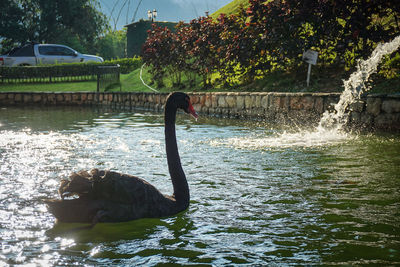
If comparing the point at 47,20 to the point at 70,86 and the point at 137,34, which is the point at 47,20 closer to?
the point at 137,34

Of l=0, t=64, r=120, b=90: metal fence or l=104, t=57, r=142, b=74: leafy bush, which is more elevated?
l=104, t=57, r=142, b=74: leafy bush

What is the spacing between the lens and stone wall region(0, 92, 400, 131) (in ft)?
31.6

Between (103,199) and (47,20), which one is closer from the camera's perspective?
(103,199)

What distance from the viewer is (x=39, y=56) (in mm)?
26234

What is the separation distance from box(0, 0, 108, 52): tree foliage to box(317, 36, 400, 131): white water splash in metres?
33.3

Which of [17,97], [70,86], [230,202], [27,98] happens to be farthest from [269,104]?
[70,86]

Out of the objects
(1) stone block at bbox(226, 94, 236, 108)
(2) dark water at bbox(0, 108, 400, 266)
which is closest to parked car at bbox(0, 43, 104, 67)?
(1) stone block at bbox(226, 94, 236, 108)

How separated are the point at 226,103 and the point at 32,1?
106ft

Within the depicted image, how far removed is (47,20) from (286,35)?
106 feet

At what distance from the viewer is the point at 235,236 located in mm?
3840

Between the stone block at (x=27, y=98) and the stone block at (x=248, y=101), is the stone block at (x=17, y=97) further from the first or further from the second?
the stone block at (x=248, y=101)

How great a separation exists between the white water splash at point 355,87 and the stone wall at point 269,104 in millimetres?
165

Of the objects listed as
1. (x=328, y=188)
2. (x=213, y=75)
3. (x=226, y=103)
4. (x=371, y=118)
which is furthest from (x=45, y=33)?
(x=328, y=188)

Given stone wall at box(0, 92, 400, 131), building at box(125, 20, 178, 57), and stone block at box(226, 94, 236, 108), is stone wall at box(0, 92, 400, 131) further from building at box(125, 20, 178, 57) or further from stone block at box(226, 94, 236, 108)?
building at box(125, 20, 178, 57)
